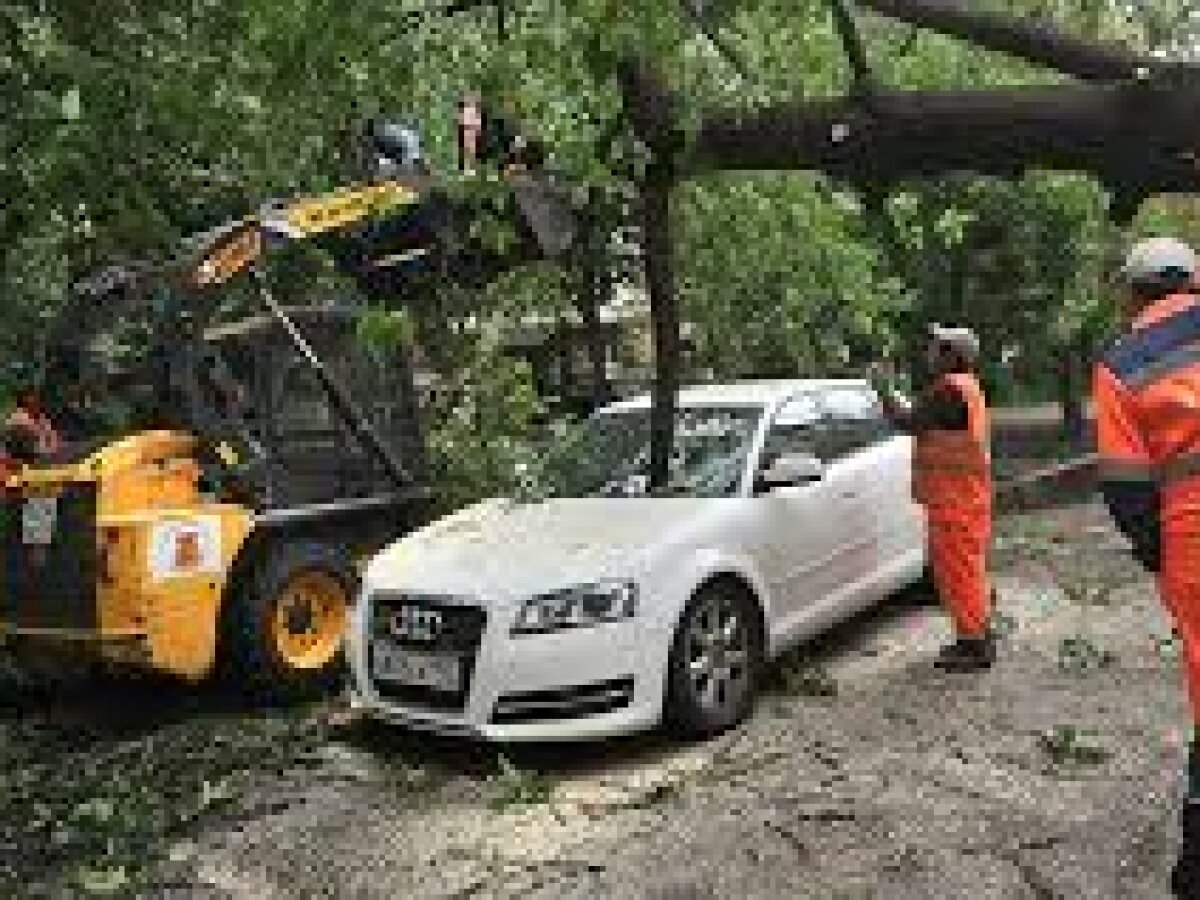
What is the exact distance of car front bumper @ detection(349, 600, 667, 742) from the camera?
7.44m

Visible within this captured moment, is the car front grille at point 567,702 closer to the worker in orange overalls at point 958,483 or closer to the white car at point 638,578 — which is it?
the white car at point 638,578

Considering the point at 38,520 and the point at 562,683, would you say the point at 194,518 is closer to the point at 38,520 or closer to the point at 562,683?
the point at 38,520

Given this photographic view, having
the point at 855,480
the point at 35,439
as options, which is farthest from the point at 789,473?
the point at 35,439

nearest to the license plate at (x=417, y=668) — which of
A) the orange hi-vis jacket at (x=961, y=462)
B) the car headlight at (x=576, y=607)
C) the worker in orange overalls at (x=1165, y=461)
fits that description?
the car headlight at (x=576, y=607)

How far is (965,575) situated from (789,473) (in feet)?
3.61

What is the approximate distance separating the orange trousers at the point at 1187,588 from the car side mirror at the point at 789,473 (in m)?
3.52

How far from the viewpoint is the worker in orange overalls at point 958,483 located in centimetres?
868

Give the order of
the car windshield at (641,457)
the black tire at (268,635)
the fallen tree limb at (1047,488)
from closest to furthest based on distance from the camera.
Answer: the car windshield at (641,457)
the black tire at (268,635)
the fallen tree limb at (1047,488)

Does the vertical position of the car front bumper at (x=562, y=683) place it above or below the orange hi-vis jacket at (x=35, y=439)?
below

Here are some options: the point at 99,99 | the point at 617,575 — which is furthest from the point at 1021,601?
the point at 99,99

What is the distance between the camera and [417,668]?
7824 millimetres

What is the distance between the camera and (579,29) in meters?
6.40

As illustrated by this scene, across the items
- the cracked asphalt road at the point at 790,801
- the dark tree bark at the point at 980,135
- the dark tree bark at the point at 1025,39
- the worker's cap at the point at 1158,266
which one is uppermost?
the dark tree bark at the point at 1025,39

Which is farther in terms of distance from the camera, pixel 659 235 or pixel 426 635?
pixel 659 235
